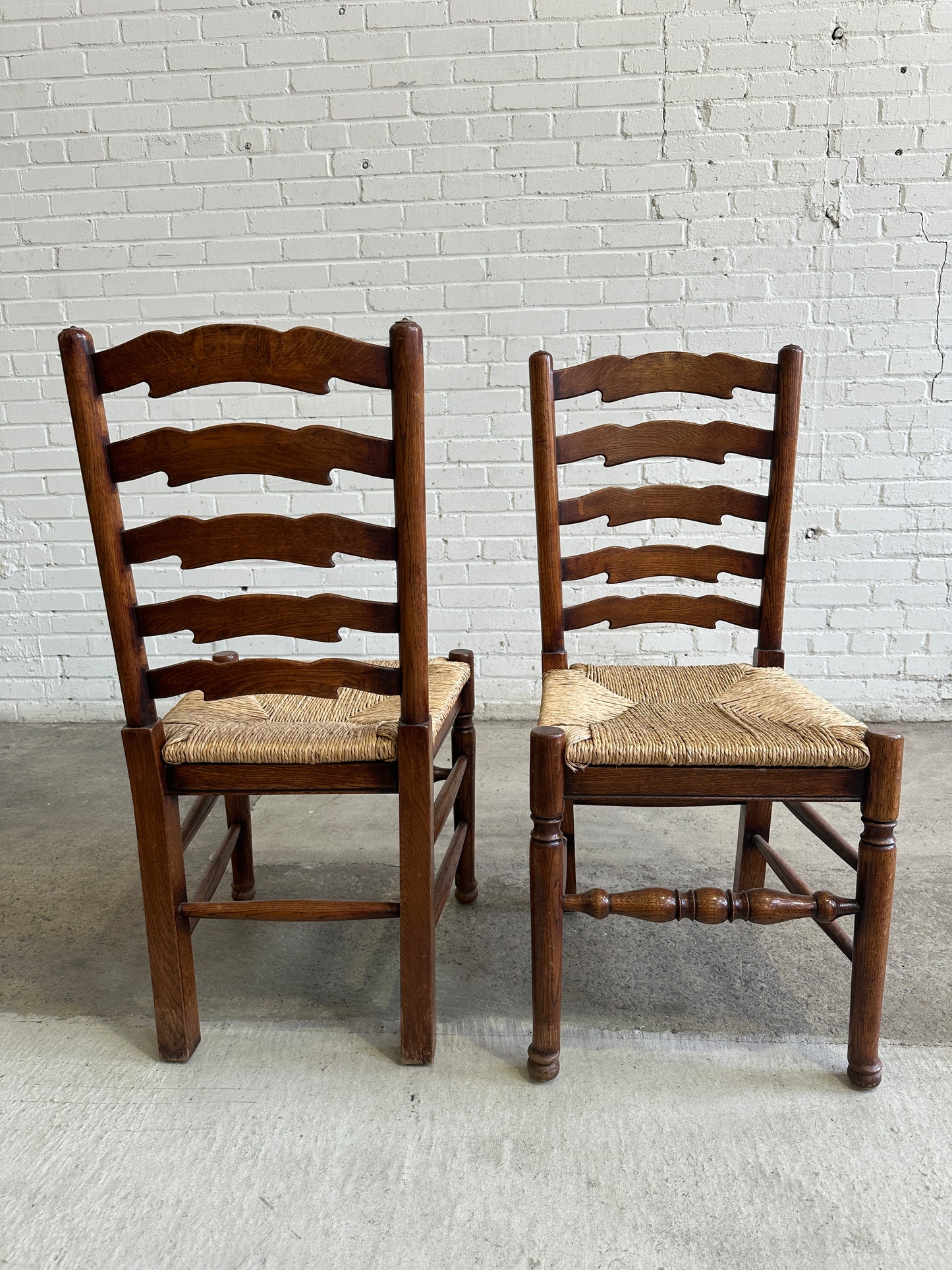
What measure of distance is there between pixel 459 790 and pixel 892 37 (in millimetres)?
2440

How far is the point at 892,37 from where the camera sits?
8.23ft

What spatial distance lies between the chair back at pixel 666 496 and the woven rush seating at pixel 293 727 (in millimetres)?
336

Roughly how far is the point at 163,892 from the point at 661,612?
971mm

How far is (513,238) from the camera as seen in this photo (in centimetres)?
268

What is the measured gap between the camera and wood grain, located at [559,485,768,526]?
161cm

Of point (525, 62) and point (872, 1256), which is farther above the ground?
point (525, 62)

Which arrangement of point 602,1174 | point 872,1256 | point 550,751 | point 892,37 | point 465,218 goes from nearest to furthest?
1. point 872,1256
2. point 602,1174
3. point 550,751
4. point 892,37
5. point 465,218

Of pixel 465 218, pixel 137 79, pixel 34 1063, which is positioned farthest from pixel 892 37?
pixel 34 1063

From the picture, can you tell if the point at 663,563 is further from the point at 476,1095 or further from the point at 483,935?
the point at 476,1095

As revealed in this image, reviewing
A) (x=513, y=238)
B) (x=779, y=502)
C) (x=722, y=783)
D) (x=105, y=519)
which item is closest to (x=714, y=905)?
(x=722, y=783)

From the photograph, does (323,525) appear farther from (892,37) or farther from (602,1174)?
(892,37)

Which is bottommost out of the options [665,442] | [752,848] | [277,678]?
[752,848]

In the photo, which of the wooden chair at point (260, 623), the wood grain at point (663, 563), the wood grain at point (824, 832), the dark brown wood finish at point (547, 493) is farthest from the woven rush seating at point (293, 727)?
the wood grain at point (824, 832)

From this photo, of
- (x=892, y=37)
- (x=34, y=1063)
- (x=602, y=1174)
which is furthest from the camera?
(x=892, y=37)
